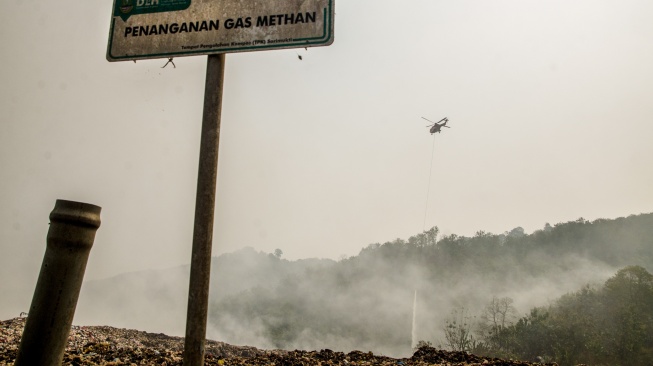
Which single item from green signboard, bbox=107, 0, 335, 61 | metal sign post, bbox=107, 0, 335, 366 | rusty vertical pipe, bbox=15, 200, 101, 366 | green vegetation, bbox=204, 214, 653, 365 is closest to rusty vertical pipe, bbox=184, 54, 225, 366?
metal sign post, bbox=107, 0, 335, 366

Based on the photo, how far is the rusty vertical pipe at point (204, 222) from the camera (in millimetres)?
2486

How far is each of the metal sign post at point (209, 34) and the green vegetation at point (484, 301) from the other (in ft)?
139

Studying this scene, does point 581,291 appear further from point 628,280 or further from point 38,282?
point 38,282

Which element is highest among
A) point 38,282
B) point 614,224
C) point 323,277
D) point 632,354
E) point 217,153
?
point 614,224

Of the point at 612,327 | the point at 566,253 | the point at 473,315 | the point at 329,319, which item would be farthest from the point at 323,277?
the point at 612,327

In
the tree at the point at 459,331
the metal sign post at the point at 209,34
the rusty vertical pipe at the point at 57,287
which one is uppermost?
the metal sign post at the point at 209,34

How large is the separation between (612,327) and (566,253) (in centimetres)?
2930

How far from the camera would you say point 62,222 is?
2.21m

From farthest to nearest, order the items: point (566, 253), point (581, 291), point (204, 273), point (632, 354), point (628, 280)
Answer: point (566, 253), point (581, 291), point (628, 280), point (632, 354), point (204, 273)

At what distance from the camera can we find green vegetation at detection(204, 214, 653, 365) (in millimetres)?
39375

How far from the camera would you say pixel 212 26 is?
3037 mm

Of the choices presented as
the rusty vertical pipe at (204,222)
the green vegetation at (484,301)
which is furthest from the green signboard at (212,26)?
the green vegetation at (484,301)

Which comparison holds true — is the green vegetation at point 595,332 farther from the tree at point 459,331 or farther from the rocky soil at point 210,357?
the rocky soil at point 210,357

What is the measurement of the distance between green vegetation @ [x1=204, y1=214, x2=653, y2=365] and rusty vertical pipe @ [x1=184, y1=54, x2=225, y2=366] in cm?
4220
